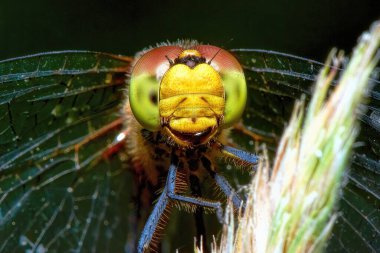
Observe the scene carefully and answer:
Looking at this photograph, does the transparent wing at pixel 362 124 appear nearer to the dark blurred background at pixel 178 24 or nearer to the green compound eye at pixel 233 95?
the green compound eye at pixel 233 95

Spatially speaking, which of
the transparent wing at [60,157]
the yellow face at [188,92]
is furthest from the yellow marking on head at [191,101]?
the transparent wing at [60,157]

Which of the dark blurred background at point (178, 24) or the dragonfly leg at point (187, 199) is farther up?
the dark blurred background at point (178, 24)

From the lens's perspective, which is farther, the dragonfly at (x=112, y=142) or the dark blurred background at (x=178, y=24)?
the dark blurred background at (x=178, y=24)

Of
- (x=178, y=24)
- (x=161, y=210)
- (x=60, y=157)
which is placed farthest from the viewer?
(x=178, y=24)

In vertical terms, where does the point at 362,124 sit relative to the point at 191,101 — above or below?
below

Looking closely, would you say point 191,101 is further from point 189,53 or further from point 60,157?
point 60,157

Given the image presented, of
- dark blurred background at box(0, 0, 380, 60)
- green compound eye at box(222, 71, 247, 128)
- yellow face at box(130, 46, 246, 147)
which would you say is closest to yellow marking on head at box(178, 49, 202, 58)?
yellow face at box(130, 46, 246, 147)

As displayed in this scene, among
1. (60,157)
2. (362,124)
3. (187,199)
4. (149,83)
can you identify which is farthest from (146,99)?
(60,157)
